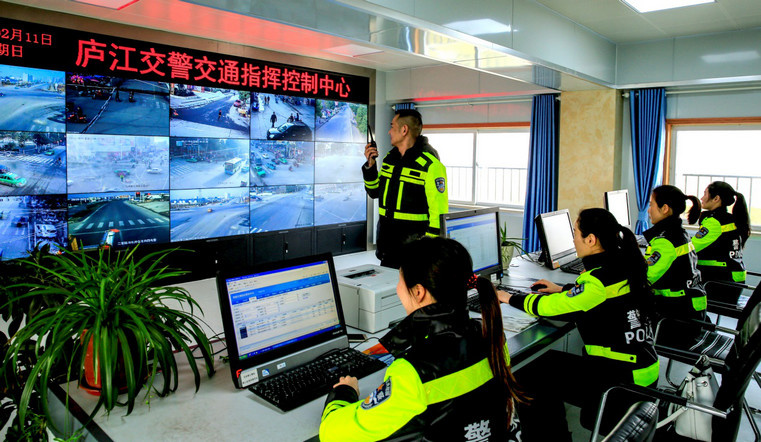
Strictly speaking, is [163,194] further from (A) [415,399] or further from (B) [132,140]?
(A) [415,399]

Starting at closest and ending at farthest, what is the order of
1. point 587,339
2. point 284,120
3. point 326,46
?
point 587,339 → point 326,46 → point 284,120

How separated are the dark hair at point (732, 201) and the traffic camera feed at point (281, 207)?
4.54 metres

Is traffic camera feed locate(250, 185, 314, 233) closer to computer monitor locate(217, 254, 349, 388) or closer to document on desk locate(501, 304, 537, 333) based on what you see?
document on desk locate(501, 304, 537, 333)

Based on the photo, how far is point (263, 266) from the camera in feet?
5.71

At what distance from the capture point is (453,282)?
1373mm

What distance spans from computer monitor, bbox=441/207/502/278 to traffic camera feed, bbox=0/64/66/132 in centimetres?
408

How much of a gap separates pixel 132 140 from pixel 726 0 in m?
5.41

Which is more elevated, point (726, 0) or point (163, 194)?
point (726, 0)

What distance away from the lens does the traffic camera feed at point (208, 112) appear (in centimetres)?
566

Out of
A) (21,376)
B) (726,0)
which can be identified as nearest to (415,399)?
(21,376)

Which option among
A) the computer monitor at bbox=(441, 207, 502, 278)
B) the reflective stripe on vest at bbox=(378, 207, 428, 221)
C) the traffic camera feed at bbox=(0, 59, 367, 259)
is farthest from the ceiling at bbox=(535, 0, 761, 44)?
the traffic camera feed at bbox=(0, 59, 367, 259)

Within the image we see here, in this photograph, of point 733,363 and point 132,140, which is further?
point 132,140

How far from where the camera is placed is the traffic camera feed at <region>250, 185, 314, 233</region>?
6.48 meters

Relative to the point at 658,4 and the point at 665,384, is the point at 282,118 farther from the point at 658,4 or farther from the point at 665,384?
the point at 665,384
